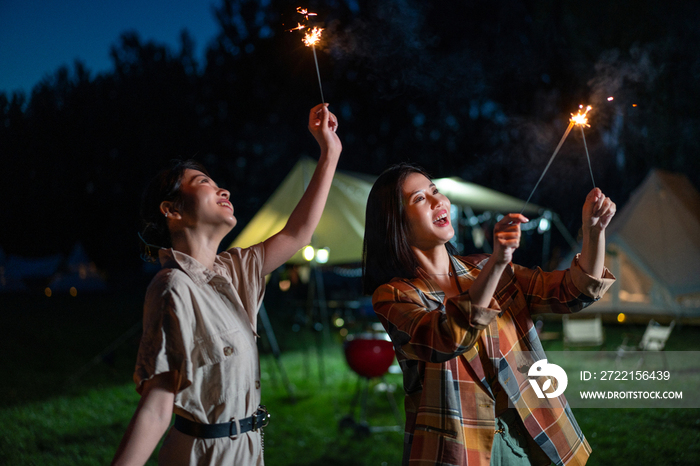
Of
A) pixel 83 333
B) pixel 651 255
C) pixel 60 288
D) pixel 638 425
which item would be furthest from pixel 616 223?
pixel 60 288


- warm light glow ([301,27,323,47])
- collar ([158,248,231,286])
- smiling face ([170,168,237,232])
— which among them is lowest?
collar ([158,248,231,286])

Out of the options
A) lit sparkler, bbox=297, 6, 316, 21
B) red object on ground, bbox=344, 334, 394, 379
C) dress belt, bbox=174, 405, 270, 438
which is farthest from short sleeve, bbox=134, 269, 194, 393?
red object on ground, bbox=344, 334, 394, 379

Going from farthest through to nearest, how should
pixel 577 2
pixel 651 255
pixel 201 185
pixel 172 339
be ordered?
1. pixel 651 255
2. pixel 577 2
3. pixel 201 185
4. pixel 172 339

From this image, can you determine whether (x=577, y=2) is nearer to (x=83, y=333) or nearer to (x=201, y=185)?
(x=201, y=185)

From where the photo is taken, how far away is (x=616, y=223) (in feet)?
30.0

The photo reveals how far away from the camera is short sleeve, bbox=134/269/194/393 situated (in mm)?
1197

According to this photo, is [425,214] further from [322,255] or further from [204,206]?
[322,255]

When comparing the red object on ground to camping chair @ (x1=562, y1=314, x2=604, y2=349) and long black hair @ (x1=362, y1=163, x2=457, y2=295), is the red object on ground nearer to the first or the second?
long black hair @ (x1=362, y1=163, x2=457, y2=295)

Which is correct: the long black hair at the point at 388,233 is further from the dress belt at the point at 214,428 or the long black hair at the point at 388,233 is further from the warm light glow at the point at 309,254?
the warm light glow at the point at 309,254

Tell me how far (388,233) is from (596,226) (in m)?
0.63

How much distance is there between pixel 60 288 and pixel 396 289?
722 inches

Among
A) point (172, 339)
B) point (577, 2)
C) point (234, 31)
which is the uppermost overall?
point (234, 31)

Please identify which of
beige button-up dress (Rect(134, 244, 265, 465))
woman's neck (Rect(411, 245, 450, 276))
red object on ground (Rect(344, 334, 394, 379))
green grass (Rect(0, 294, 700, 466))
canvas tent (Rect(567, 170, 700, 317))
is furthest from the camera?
canvas tent (Rect(567, 170, 700, 317))

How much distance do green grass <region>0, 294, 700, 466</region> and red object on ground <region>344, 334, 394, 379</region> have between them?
2.08 ft
